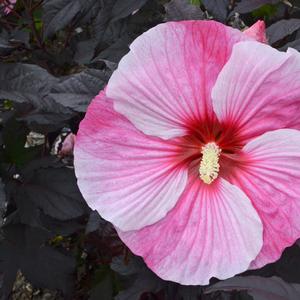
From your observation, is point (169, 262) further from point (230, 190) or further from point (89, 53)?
point (89, 53)

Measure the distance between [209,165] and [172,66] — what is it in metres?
0.16

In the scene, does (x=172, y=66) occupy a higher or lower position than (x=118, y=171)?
higher

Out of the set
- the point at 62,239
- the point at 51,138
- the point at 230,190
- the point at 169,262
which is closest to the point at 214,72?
the point at 230,190

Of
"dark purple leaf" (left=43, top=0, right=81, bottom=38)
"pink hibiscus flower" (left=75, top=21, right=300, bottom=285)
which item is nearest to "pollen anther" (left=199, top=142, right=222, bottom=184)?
"pink hibiscus flower" (left=75, top=21, right=300, bottom=285)

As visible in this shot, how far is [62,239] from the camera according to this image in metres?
2.11

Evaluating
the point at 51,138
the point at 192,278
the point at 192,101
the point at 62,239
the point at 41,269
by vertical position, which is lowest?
the point at 62,239

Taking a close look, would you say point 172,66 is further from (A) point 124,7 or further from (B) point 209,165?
(A) point 124,7

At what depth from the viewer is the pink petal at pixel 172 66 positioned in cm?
94

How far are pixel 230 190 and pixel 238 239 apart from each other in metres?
0.07

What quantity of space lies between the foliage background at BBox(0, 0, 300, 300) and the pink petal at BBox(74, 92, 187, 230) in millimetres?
148

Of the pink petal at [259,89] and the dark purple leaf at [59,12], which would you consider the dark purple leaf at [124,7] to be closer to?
the dark purple leaf at [59,12]

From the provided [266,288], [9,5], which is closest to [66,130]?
[9,5]

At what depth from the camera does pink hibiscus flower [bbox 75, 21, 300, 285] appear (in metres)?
0.94

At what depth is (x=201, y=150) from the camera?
1034 mm
